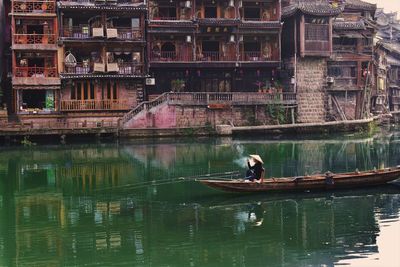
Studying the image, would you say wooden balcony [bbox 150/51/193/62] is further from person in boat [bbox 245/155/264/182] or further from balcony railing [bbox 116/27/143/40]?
person in boat [bbox 245/155/264/182]

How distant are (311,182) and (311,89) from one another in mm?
32357

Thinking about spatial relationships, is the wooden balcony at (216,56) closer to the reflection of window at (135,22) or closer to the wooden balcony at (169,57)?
the wooden balcony at (169,57)

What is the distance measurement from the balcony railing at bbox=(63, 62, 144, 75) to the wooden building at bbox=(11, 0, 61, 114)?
149 centimetres

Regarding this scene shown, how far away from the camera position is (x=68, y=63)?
5059 cm

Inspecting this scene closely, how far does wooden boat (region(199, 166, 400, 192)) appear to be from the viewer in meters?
23.5

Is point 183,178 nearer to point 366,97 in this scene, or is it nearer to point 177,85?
point 177,85

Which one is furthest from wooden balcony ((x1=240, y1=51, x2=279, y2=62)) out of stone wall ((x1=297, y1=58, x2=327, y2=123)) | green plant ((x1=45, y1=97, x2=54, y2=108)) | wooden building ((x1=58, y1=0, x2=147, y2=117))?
green plant ((x1=45, y1=97, x2=54, y2=108))

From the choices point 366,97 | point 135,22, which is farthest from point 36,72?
point 366,97

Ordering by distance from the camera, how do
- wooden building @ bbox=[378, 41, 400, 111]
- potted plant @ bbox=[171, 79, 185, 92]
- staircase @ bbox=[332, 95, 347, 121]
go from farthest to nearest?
wooden building @ bbox=[378, 41, 400, 111] < staircase @ bbox=[332, 95, 347, 121] < potted plant @ bbox=[171, 79, 185, 92]

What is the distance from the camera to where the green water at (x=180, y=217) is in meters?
16.4

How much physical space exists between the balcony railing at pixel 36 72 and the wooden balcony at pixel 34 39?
7.41 ft

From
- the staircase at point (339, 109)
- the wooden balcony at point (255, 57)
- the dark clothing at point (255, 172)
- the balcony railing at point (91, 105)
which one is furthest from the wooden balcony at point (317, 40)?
the dark clothing at point (255, 172)

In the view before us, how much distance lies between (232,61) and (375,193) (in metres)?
30.3

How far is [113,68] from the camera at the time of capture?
50844 millimetres
